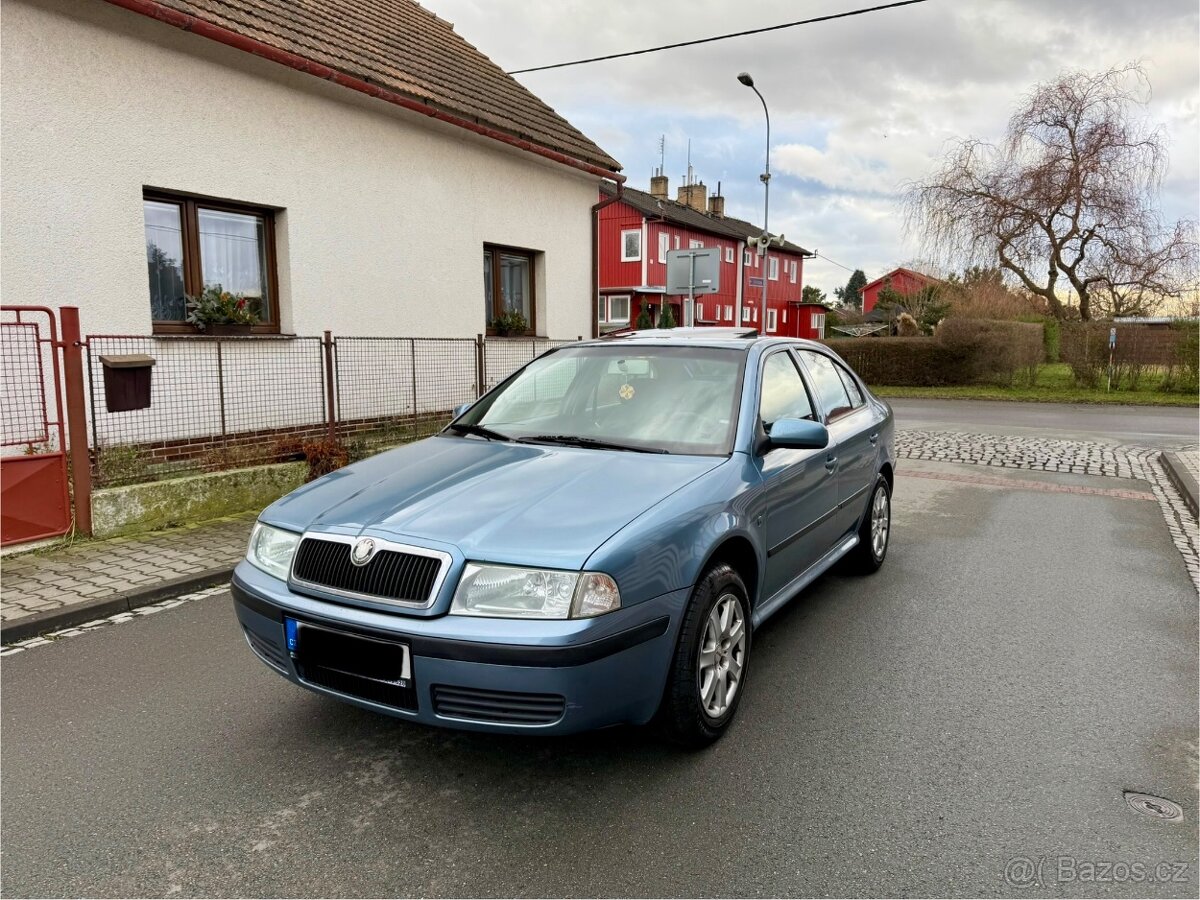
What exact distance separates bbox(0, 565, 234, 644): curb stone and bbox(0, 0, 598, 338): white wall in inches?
114

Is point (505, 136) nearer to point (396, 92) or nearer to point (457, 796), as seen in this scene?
point (396, 92)

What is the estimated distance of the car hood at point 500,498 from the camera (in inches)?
108

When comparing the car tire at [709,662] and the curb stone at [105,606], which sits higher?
the car tire at [709,662]

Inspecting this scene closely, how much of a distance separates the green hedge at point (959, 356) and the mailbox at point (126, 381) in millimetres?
22018

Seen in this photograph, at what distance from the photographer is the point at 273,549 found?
3.17 m

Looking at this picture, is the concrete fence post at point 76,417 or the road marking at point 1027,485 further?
the road marking at point 1027,485

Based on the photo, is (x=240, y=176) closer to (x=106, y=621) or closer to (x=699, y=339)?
(x=106, y=621)

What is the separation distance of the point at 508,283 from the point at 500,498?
31.9ft

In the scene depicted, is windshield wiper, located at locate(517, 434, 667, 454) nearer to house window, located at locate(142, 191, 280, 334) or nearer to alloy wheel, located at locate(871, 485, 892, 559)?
alloy wheel, located at locate(871, 485, 892, 559)

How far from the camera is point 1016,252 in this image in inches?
1067

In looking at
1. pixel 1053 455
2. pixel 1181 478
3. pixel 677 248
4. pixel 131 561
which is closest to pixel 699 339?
pixel 131 561

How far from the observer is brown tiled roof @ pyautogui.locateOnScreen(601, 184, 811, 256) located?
39188 millimetres

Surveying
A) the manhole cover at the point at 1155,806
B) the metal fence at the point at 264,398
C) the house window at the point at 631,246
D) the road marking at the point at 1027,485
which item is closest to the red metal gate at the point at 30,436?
the metal fence at the point at 264,398

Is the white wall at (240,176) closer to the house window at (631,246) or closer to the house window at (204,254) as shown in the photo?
the house window at (204,254)
